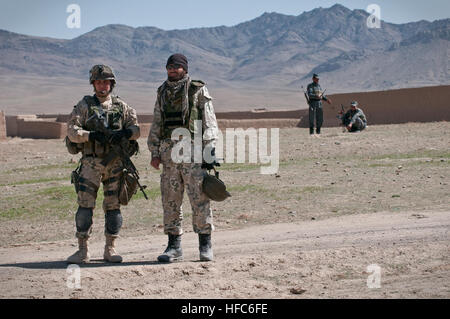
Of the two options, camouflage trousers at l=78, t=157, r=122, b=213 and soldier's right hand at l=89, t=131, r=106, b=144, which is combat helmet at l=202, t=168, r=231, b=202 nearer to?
camouflage trousers at l=78, t=157, r=122, b=213

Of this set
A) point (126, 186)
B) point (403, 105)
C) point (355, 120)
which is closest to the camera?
point (126, 186)

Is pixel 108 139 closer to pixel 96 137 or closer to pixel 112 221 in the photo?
pixel 96 137

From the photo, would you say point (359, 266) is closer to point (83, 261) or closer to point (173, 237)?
point (173, 237)

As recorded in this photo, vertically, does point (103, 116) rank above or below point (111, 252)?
above

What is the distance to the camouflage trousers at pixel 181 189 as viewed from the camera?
20.0 ft

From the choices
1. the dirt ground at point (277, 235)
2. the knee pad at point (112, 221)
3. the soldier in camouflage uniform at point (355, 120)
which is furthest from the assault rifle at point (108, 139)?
the soldier in camouflage uniform at point (355, 120)

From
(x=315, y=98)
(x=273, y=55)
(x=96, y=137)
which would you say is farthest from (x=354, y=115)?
(x=273, y=55)

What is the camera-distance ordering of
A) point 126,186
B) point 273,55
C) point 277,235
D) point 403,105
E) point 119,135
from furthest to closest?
point 273,55 < point 403,105 < point 277,235 < point 126,186 < point 119,135

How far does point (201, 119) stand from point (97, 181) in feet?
3.50

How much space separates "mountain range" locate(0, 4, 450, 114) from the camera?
114250 mm

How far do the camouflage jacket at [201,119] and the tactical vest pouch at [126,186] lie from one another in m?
0.32

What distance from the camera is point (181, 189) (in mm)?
6219

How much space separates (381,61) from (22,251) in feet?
389

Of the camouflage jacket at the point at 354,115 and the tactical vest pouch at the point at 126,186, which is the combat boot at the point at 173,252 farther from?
the camouflage jacket at the point at 354,115
